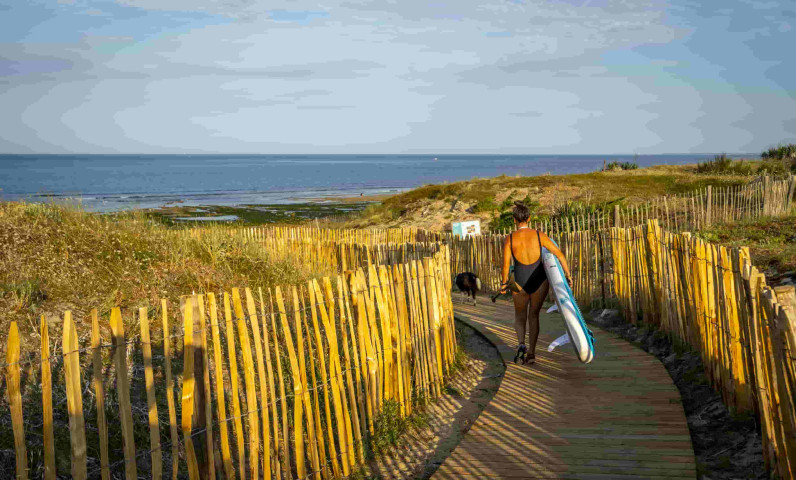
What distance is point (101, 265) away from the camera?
7.43m

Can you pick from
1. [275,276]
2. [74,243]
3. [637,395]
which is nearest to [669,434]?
[637,395]

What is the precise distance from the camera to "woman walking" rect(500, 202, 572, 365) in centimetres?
670

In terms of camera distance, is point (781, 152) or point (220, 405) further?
point (781, 152)

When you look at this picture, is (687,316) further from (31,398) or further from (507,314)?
(31,398)

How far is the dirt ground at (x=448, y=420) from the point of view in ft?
16.6

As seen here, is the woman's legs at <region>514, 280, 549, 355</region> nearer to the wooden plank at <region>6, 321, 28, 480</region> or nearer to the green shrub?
the wooden plank at <region>6, 321, 28, 480</region>

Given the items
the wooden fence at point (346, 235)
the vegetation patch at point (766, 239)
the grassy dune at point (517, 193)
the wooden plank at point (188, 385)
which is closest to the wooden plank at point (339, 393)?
the wooden plank at point (188, 385)

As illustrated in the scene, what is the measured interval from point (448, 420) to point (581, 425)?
1.41 meters

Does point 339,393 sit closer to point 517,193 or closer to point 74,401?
point 74,401

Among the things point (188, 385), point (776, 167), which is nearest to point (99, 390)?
point (188, 385)

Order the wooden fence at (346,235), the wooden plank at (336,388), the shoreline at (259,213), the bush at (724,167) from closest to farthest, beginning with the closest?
the wooden plank at (336,388) < the wooden fence at (346,235) < the bush at (724,167) < the shoreline at (259,213)

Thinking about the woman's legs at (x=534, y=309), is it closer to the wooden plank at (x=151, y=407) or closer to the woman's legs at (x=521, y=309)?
the woman's legs at (x=521, y=309)

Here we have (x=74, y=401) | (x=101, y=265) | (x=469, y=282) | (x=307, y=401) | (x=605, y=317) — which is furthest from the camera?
(x=469, y=282)

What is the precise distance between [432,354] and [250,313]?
2.96 m
